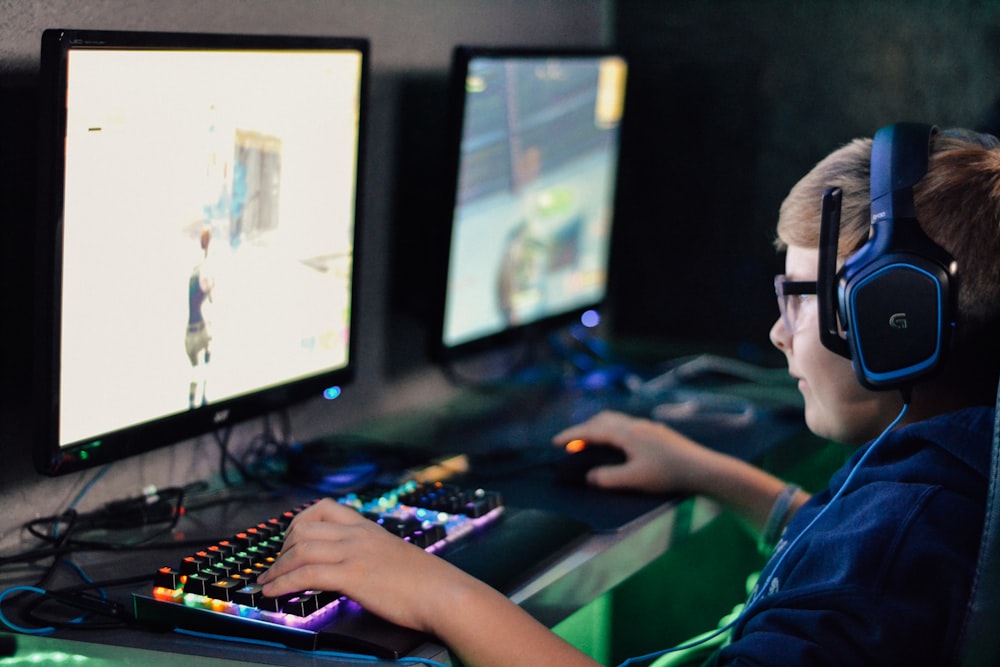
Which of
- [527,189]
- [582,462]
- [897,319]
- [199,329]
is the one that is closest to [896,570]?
[897,319]

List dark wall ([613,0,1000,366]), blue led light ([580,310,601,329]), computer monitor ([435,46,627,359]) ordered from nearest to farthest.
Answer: computer monitor ([435,46,627,359]), dark wall ([613,0,1000,366]), blue led light ([580,310,601,329])

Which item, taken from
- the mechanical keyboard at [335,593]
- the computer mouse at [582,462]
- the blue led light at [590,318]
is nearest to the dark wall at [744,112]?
the blue led light at [590,318]

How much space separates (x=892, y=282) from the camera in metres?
0.89

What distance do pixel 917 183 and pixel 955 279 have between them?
0.09 meters

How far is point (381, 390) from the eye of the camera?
1675 millimetres

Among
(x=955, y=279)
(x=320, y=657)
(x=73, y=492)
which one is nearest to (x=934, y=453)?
(x=955, y=279)

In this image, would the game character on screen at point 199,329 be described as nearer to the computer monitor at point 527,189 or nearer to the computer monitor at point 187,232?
the computer monitor at point 187,232

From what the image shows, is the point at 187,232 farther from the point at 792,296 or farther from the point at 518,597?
the point at 792,296

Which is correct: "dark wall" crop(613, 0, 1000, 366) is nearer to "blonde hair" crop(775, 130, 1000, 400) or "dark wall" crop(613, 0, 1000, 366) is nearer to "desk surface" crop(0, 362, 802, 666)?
"desk surface" crop(0, 362, 802, 666)

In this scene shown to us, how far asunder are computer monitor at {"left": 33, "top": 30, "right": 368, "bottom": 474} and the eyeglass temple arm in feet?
1.88

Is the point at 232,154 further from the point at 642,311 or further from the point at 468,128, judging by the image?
the point at 642,311

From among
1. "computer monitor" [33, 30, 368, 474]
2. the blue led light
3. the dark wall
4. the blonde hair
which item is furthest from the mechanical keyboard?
the dark wall

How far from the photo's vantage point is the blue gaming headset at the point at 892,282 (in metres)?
0.88

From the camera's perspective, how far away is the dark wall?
74.7 inches
